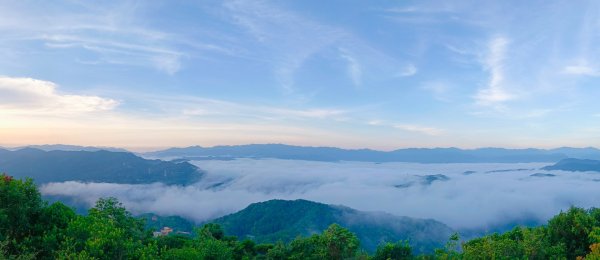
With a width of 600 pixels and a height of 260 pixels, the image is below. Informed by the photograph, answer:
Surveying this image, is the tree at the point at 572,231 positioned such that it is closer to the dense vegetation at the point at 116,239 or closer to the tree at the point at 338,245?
the dense vegetation at the point at 116,239

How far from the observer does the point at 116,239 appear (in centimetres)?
2319

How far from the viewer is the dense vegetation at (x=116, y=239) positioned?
23.2 metres

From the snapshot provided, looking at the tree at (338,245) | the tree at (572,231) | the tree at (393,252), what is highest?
the tree at (572,231)

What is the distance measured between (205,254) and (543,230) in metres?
36.1

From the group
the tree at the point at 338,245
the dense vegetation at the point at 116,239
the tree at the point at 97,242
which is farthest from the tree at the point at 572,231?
the tree at the point at 97,242

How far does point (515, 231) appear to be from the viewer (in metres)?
49.9

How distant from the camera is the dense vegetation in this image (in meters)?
23.2

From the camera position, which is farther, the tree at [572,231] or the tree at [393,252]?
the tree at [393,252]

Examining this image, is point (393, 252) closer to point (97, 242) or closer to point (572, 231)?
point (572, 231)

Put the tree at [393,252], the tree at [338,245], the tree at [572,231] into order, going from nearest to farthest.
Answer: the tree at [572,231]
the tree at [338,245]
the tree at [393,252]

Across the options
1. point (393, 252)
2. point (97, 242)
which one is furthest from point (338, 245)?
point (97, 242)

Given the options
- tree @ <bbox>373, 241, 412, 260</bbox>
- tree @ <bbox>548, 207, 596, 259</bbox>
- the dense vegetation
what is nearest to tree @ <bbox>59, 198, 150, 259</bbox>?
the dense vegetation

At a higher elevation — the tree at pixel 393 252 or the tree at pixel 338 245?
the tree at pixel 338 245

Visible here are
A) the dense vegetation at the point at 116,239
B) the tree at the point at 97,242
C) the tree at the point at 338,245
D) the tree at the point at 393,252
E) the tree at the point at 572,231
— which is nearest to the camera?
the tree at the point at 97,242
